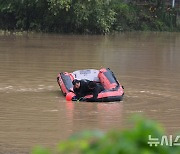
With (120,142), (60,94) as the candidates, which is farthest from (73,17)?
(120,142)

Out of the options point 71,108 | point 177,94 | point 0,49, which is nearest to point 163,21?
point 0,49

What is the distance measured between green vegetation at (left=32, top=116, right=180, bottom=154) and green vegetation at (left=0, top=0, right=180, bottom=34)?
3278 cm

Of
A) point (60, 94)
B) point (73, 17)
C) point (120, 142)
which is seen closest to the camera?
point (120, 142)

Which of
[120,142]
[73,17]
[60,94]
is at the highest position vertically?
[120,142]

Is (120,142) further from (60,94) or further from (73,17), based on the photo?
(73,17)

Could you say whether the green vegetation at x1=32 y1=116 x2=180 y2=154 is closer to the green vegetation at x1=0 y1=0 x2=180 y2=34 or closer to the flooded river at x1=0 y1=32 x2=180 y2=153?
the flooded river at x1=0 y1=32 x2=180 y2=153

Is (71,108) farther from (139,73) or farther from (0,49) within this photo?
(0,49)

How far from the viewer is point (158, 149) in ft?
5.16

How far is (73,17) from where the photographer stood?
3569 cm

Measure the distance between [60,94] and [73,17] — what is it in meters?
21.6

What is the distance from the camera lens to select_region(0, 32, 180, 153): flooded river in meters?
10.2

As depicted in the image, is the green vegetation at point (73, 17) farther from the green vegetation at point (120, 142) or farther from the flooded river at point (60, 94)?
the green vegetation at point (120, 142)

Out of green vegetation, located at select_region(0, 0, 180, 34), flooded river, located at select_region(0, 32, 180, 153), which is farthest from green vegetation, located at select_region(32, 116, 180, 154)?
green vegetation, located at select_region(0, 0, 180, 34)

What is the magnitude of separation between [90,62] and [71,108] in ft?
29.6
